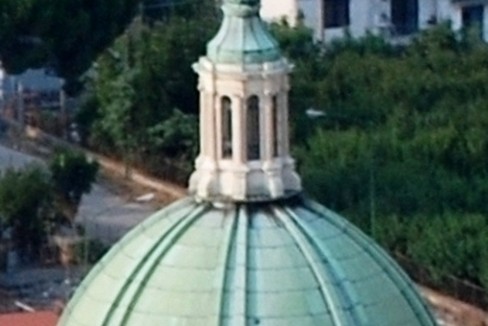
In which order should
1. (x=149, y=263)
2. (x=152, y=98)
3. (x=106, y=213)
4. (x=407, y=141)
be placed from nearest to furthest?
(x=149, y=263)
(x=106, y=213)
(x=407, y=141)
(x=152, y=98)

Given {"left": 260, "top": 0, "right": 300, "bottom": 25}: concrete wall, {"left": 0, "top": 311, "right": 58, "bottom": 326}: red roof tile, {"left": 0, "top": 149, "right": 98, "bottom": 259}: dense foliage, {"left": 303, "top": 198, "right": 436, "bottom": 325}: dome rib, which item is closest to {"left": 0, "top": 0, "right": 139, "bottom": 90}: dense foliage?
{"left": 0, "top": 149, "right": 98, "bottom": 259}: dense foliage

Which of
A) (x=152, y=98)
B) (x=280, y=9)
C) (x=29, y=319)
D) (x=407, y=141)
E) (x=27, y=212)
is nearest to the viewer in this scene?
(x=29, y=319)

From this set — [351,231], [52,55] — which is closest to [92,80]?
[52,55]

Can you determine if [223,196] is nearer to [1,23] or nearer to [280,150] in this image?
[280,150]

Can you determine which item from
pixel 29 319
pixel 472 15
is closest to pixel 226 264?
pixel 29 319

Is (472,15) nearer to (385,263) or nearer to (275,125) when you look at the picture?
(385,263)

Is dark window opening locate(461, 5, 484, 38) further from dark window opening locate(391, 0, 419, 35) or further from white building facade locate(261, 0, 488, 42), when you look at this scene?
dark window opening locate(391, 0, 419, 35)

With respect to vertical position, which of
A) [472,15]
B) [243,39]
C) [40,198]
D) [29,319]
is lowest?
[29,319]
